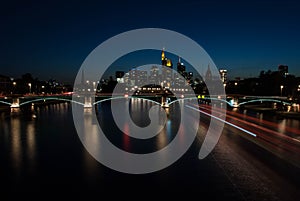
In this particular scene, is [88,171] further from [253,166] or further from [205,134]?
[205,134]

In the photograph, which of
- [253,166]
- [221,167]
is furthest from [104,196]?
[253,166]

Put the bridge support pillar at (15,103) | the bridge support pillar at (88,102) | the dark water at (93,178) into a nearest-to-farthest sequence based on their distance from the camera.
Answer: the dark water at (93,178) → the bridge support pillar at (15,103) → the bridge support pillar at (88,102)

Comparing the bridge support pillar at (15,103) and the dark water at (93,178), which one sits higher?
the bridge support pillar at (15,103)

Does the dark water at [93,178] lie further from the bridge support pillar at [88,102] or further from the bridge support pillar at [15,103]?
the bridge support pillar at [88,102]

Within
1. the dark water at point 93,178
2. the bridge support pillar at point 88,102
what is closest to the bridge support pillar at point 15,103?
the bridge support pillar at point 88,102

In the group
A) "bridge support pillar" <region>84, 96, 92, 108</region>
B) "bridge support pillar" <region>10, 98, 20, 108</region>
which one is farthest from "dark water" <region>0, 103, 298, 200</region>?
"bridge support pillar" <region>84, 96, 92, 108</region>

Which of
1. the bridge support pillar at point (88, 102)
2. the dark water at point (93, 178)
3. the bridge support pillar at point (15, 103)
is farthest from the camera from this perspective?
the bridge support pillar at point (88, 102)

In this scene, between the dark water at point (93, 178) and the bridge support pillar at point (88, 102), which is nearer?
the dark water at point (93, 178)

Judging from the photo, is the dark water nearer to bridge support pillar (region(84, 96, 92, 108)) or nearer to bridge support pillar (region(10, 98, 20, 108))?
bridge support pillar (region(10, 98, 20, 108))

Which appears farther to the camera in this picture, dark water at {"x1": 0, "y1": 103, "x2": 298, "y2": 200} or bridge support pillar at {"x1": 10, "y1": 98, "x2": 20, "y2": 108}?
bridge support pillar at {"x1": 10, "y1": 98, "x2": 20, "y2": 108}

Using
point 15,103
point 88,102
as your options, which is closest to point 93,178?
point 15,103

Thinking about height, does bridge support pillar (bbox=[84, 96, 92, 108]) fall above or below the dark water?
above

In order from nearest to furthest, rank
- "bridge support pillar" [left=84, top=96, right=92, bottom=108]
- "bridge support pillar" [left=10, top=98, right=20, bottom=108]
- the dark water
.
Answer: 1. the dark water
2. "bridge support pillar" [left=10, top=98, right=20, bottom=108]
3. "bridge support pillar" [left=84, top=96, right=92, bottom=108]

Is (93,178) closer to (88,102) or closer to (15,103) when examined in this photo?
(15,103)
